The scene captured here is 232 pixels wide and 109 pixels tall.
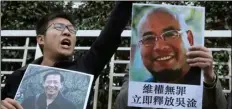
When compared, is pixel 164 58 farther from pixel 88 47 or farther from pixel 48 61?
pixel 88 47

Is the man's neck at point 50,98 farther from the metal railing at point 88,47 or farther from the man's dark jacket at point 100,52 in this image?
the metal railing at point 88,47

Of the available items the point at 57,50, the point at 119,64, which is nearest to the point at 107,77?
the point at 119,64

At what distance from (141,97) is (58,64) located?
0.39 meters

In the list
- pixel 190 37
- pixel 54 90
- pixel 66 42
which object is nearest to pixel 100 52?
pixel 66 42

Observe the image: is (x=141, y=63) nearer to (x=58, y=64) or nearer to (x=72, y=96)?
→ (x=72, y=96)

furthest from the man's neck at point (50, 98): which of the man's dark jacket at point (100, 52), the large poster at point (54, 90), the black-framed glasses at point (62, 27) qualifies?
the black-framed glasses at point (62, 27)

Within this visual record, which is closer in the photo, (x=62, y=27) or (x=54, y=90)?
(x=54, y=90)

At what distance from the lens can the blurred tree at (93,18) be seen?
1.68 m

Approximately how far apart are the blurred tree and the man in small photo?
0.60m

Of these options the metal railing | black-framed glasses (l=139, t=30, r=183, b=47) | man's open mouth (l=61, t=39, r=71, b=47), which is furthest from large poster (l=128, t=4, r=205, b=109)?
the metal railing

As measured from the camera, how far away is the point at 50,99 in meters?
0.99

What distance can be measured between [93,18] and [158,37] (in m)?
1.92

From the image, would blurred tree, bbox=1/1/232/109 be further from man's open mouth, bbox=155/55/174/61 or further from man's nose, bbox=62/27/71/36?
man's open mouth, bbox=155/55/174/61

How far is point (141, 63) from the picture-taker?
37.0 inches
